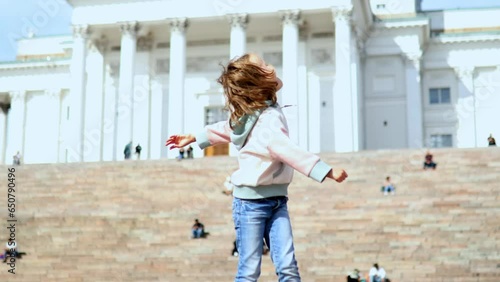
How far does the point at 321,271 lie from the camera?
16.1 m

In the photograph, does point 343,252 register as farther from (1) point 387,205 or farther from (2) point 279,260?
(2) point 279,260

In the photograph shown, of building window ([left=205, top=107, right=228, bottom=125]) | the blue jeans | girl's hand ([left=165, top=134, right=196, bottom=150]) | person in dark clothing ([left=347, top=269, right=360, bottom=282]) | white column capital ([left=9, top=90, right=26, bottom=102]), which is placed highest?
white column capital ([left=9, top=90, right=26, bottom=102])

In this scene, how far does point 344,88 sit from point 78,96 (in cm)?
1371

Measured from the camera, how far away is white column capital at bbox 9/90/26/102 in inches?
1906

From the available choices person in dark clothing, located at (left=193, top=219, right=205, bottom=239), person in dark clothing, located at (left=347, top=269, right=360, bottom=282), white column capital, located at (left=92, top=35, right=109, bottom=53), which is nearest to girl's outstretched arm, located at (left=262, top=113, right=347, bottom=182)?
person in dark clothing, located at (left=347, top=269, right=360, bottom=282)

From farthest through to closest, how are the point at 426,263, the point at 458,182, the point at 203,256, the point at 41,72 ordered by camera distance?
1. the point at 41,72
2. the point at 458,182
3. the point at 203,256
4. the point at 426,263

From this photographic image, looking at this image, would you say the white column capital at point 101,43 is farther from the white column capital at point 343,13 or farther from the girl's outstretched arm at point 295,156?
the girl's outstretched arm at point 295,156

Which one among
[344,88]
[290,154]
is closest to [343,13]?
[344,88]

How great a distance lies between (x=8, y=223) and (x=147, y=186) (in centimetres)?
485

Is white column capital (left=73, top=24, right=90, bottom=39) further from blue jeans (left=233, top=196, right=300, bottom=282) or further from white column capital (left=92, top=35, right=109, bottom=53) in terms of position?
blue jeans (left=233, top=196, right=300, bottom=282)

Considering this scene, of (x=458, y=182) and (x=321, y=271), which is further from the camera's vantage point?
(x=458, y=182)

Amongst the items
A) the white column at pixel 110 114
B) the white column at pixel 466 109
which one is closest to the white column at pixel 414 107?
the white column at pixel 466 109

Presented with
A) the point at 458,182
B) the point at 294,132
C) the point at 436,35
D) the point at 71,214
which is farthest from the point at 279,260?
the point at 436,35

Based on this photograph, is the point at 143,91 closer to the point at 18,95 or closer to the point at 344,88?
the point at 344,88
